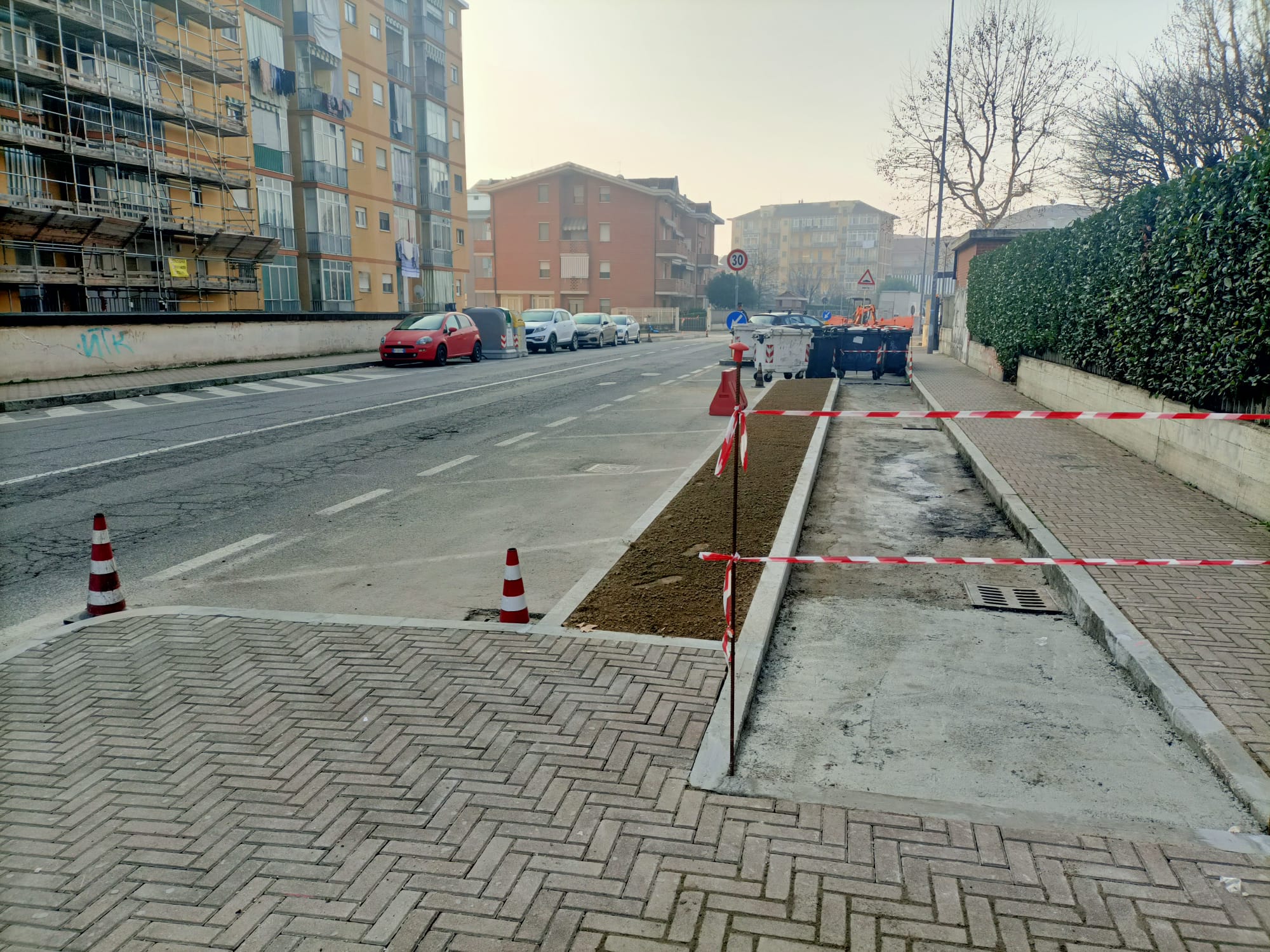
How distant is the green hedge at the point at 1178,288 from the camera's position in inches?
316

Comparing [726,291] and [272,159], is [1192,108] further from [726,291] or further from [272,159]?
[726,291]

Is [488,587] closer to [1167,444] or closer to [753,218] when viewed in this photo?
[1167,444]

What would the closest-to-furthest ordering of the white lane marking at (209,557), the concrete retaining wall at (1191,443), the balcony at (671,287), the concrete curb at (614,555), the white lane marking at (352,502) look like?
the concrete curb at (614,555) < the white lane marking at (209,557) < the concrete retaining wall at (1191,443) < the white lane marking at (352,502) < the balcony at (671,287)

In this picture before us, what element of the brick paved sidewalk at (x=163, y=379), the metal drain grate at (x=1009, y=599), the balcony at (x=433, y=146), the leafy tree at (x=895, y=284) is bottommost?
the metal drain grate at (x=1009, y=599)

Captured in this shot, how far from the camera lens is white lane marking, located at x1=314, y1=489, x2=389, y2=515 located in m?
8.50

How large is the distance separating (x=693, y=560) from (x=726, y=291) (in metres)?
84.8

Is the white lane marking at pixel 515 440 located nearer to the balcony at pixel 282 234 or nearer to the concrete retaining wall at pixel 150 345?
the concrete retaining wall at pixel 150 345

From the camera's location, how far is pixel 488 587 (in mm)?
6277

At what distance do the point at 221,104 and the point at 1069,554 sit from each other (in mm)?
36515

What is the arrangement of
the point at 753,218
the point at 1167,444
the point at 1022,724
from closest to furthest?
the point at 1022,724 < the point at 1167,444 < the point at 753,218

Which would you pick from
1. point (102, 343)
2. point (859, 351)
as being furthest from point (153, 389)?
point (859, 351)

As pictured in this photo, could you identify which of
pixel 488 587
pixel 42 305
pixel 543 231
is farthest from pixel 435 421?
pixel 543 231

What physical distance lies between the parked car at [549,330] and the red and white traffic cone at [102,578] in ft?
94.8

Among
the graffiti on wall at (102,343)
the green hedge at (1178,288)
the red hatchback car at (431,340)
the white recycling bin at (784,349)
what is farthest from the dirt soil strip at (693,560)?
the red hatchback car at (431,340)
